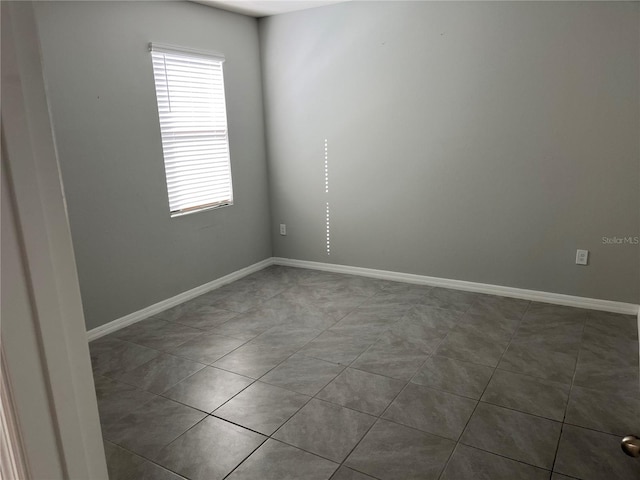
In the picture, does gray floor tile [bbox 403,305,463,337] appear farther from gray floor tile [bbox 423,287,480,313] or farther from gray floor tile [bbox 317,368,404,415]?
gray floor tile [bbox 317,368,404,415]

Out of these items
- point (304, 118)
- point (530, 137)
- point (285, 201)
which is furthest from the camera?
point (285, 201)

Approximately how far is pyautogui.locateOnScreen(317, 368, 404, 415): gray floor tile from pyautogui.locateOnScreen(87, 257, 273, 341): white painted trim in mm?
1501

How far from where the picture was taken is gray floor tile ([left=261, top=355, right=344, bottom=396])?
2.52m

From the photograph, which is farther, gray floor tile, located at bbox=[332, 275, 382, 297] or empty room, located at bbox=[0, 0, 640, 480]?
gray floor tile, located at bbox=[332, 275, 382, 297]

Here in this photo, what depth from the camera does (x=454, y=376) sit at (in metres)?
2.56

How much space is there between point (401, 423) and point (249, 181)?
2913 mm

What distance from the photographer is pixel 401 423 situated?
2172mm

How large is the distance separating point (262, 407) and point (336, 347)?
2.48 feet

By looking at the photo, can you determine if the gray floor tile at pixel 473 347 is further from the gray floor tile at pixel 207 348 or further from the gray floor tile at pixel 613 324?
the gray floor tile at pixel 207 348

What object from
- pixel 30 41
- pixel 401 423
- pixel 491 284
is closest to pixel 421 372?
pixel 401 423

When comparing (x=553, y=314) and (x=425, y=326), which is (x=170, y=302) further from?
(x=553, y=314)

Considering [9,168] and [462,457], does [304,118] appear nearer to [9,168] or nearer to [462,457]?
[462,457]

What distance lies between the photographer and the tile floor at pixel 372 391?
6.35ft

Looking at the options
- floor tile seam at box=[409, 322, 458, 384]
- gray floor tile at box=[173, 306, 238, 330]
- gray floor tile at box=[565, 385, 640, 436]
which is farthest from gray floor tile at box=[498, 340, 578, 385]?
gray floor tile at box=[173, 306, 238, 330]
